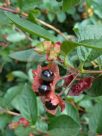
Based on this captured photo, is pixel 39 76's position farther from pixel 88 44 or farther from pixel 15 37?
pixel 15 37

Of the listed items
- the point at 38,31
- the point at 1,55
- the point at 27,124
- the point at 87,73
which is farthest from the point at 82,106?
the point at 38,31

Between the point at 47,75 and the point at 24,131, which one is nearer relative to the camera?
the point at 47,75

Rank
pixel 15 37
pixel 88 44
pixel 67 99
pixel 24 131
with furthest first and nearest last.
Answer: pixel 15 37 → pixel 67 99 → pixel 24 131 → pixel 88 44

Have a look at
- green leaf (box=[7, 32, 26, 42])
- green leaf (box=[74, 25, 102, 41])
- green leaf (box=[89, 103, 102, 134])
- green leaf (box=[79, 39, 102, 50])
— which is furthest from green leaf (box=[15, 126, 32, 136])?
green leaf (box=[7, 32, 26, 42])

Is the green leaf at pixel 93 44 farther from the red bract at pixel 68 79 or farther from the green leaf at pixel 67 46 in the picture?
the red bract at pixel 68 79

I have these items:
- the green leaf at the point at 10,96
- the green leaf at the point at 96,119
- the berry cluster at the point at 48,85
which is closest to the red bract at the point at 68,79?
the berry cluster at the point at 48,85

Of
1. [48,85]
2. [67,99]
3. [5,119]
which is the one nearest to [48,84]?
[48,85]
